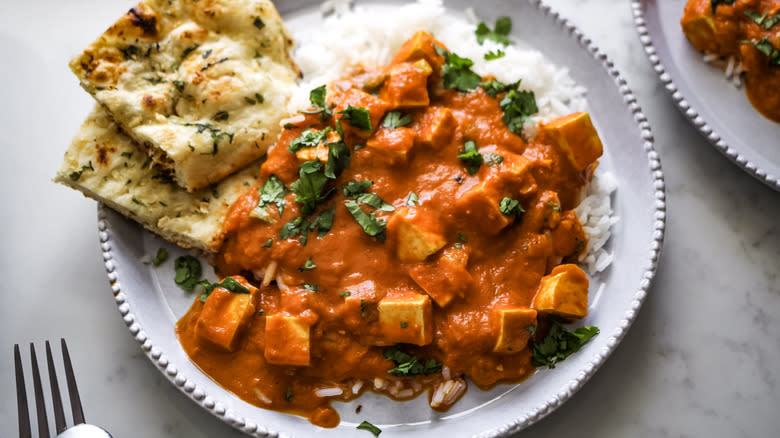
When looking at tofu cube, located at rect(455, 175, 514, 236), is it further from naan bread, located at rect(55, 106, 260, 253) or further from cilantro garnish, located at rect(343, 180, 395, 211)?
naan bread, located at rect(55, 106, 260, 253)

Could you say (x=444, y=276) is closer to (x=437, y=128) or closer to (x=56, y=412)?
(x=437, y=128)

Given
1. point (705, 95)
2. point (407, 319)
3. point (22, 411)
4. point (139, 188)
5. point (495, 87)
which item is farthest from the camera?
point (705, 95)

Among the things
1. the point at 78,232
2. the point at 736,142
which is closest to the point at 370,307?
the point at 78,232

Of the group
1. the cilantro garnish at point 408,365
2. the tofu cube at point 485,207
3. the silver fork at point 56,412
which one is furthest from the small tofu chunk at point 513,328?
the silver fork at point 56,412

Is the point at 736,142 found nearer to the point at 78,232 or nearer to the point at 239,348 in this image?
the point at 239,348

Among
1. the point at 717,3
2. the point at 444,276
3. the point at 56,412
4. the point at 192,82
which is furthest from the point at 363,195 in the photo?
the point at 717,3

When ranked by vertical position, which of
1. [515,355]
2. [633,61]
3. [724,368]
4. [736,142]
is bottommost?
[724,368]
